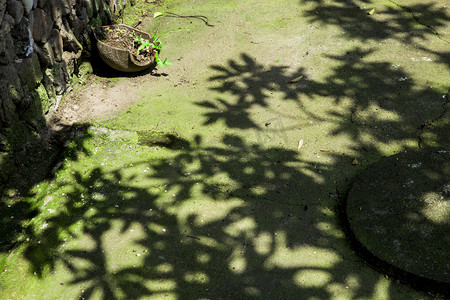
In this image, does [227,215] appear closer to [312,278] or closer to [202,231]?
[202,231]

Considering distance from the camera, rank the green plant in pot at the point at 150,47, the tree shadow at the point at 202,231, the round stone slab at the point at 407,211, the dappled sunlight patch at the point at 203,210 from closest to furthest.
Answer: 1. the round stone slab at the point at 407,211
2. the tree shadow at the point at 202,231
3. the dappled sunlight patch at the point at 203,210
4. the green plant in pot at the point at 150,47

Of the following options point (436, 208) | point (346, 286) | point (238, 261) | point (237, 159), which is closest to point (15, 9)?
point (237, 159)

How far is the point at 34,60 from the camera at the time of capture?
412 centimetres

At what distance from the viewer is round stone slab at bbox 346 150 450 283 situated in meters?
2.83

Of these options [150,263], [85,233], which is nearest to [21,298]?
[85,233]

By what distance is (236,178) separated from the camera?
12.3ft

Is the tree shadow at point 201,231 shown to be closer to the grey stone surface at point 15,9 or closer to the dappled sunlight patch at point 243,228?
the dappled sunlight patch at point 243,228

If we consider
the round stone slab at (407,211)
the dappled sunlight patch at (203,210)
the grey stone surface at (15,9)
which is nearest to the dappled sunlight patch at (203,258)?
the dappled sunlight patch at (203,210)

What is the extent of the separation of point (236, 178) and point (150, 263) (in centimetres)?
112

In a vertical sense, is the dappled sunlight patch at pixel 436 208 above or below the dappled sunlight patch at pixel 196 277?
above

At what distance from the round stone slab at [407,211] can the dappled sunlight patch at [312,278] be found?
0.38m

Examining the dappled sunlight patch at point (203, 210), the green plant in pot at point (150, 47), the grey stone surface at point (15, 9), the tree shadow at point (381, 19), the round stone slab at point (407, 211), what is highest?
the grey stone surface at point (15, 9)

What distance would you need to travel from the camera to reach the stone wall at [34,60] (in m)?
3.69

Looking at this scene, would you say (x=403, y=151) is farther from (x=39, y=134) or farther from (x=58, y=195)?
(x=39, y=134)
